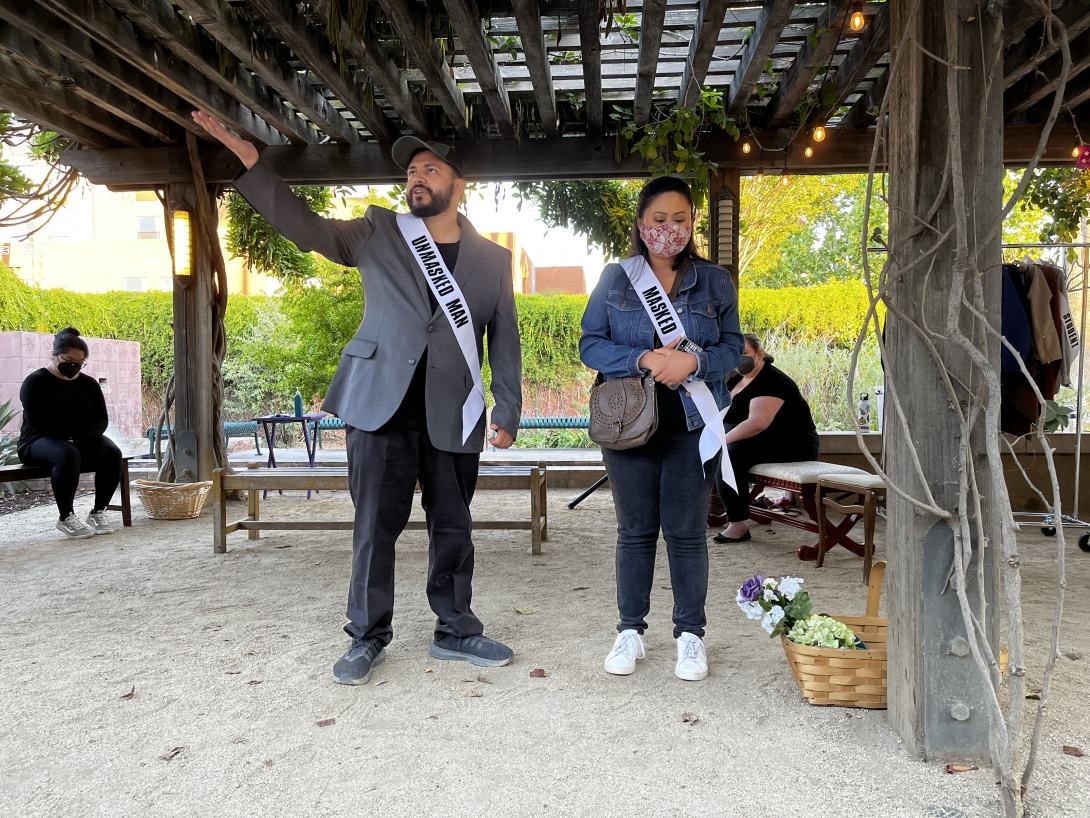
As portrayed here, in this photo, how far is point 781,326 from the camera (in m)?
10.2

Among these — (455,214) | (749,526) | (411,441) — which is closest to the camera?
(411,441)

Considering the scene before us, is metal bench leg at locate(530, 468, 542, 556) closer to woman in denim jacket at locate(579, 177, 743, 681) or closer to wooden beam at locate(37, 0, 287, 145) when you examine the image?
woman in denim jacket at locate(579, 177, 743, 681)

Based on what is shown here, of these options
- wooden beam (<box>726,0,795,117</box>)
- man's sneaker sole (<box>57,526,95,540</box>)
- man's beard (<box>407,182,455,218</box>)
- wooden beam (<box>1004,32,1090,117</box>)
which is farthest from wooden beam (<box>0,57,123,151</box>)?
wooden beam (<box>1004,32,1090,117</box>)

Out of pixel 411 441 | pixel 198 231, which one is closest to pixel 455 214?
pixel 411 441

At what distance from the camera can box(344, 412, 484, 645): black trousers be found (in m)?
2.44

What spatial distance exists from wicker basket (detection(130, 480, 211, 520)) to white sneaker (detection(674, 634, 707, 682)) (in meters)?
4.37

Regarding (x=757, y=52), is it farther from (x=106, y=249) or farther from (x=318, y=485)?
(x=106, y=249)

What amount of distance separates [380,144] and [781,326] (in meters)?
6.12

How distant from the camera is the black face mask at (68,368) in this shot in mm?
5113

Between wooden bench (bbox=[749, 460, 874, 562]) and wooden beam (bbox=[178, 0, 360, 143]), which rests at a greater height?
wooden beam (bbox=[178, 0, 360, 143])

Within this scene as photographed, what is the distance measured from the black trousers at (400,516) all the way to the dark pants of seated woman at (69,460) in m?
3.47

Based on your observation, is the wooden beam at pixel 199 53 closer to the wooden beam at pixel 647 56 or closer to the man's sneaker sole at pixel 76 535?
the wooden beam at pixel 647 56

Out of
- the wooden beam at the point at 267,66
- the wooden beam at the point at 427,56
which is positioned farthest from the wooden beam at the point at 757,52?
the wooden beam at the point at 267,66

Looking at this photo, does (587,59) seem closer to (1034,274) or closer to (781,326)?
(1034,274)
